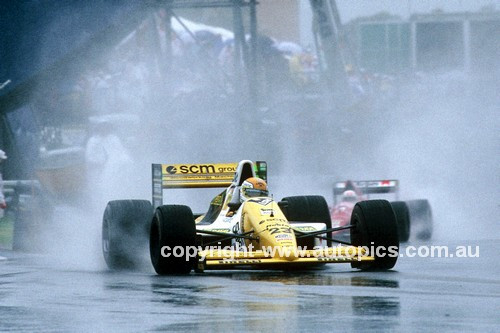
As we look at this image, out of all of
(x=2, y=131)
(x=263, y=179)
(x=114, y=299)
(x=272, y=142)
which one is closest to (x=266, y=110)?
(x=272, y=142)

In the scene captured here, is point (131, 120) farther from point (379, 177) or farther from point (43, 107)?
point (379, 177)

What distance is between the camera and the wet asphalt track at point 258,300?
9.70 meters

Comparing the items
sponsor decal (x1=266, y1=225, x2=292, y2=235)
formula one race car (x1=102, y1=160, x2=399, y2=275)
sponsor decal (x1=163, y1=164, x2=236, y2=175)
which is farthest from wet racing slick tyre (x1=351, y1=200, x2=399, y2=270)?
sponsor decal (x1=163, y1=164, x2=236, y2=175)

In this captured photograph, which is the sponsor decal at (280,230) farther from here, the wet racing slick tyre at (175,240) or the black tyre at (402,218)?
the black tyre at (402,218)

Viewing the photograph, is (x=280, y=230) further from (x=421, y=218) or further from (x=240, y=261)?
(x=421, y=218)

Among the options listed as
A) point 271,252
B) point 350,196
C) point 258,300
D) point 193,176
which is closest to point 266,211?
point 271,252

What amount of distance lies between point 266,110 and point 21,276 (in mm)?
27753

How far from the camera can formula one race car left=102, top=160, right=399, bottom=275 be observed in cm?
1353

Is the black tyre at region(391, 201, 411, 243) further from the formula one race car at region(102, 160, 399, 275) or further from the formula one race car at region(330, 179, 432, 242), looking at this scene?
the formula one race car at region(102, 160, 399, 275)

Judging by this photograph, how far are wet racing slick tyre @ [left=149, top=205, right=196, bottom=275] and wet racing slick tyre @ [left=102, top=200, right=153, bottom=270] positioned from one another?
151 centimetres

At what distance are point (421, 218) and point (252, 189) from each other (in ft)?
17.6

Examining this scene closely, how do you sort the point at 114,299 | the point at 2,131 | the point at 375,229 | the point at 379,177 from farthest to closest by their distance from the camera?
the point at 379,177 < the point at 2,131 < the point at 375,229 < the point at 114,299

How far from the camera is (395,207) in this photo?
18484 mm

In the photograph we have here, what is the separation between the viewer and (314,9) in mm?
41125
